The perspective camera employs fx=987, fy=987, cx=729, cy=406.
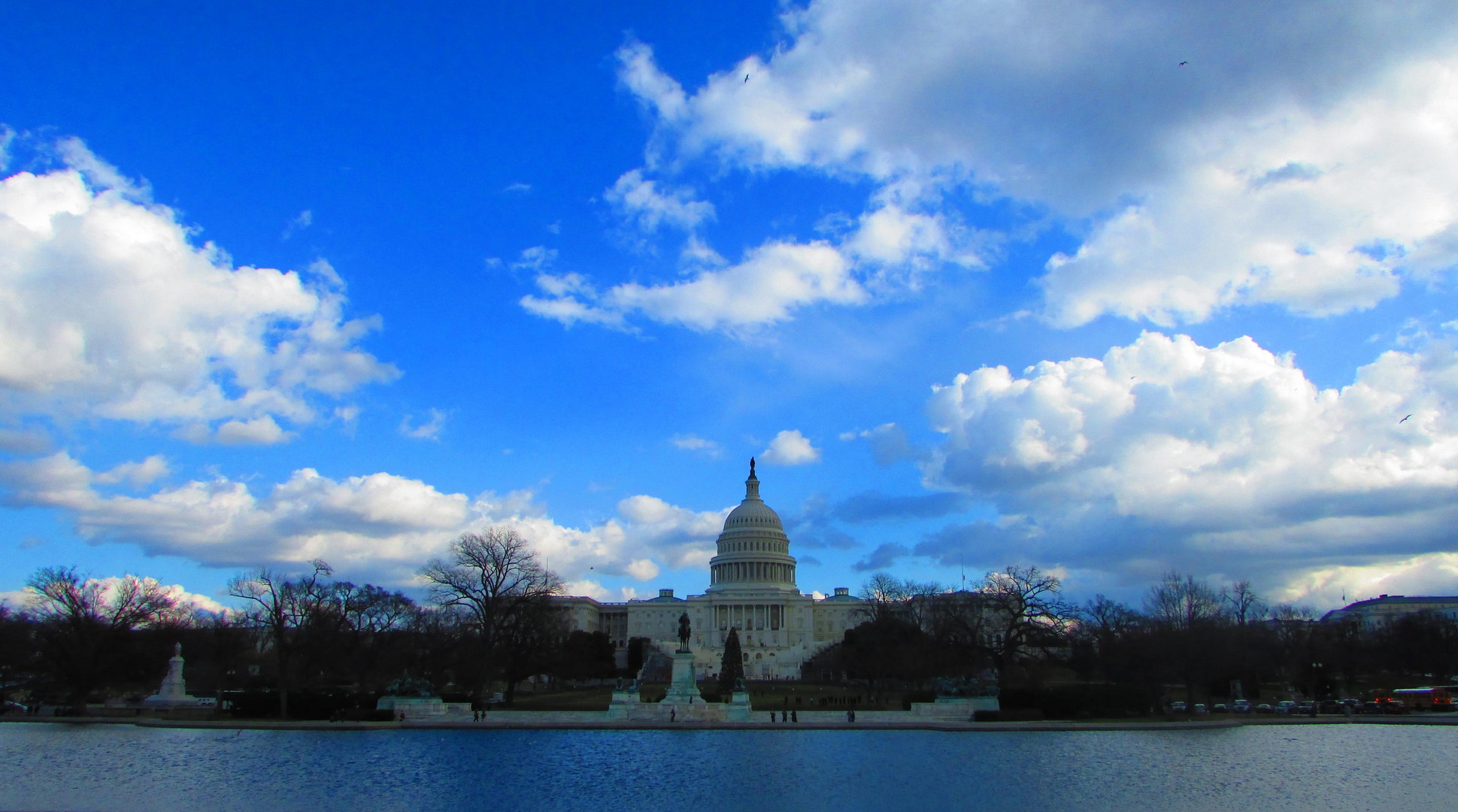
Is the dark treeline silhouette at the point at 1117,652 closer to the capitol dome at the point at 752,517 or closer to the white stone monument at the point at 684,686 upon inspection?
the white stone monument at the point at 684,686

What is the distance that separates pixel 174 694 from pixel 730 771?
144 ft

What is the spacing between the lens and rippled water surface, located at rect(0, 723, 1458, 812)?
21.0 metres

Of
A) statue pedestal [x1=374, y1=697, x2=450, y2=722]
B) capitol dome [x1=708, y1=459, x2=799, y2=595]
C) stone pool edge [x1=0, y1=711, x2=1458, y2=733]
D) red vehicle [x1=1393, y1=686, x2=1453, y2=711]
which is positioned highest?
capitol dome [x1=708, y1=459, x2=799, y2=595]

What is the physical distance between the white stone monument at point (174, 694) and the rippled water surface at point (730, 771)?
1671 cm

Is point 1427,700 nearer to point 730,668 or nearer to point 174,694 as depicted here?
point 730,668

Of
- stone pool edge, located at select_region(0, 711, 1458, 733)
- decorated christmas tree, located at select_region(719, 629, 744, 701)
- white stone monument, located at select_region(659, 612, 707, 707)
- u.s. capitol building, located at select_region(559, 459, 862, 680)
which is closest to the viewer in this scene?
stone pool edge, located at select_region(0, 711, 1458, 733)

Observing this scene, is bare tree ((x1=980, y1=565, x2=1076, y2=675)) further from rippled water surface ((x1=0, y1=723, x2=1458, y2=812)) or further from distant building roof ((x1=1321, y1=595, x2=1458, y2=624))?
distant building roof ((x1=1321, y1=595, x2=1458, y2=624))

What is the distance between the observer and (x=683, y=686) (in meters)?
50.6

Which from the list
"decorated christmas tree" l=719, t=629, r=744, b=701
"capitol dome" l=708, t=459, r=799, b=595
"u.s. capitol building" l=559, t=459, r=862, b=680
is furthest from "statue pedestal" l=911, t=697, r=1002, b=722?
"capitol dome" l=708, t=459, r=799, b=595

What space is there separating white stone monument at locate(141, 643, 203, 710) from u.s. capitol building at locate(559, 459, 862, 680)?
81.7 m

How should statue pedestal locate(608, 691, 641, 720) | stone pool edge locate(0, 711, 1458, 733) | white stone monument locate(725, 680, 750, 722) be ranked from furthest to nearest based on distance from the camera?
statue pedestal locate(608, 691, 641, 720) < white stone monument locate(725, 680, 750, 722) < stone pool edge locate(0, 711, 1458, 733)

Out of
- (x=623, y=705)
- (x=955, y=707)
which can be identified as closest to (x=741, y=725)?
(x=623, y=705)

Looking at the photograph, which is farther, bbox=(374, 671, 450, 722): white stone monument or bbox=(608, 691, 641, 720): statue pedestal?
bbox=(608, 691, 641, 720): statue pedestal

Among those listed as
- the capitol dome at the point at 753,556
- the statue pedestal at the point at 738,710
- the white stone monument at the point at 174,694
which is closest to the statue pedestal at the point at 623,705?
the statue pedestal at the point at 738,710
